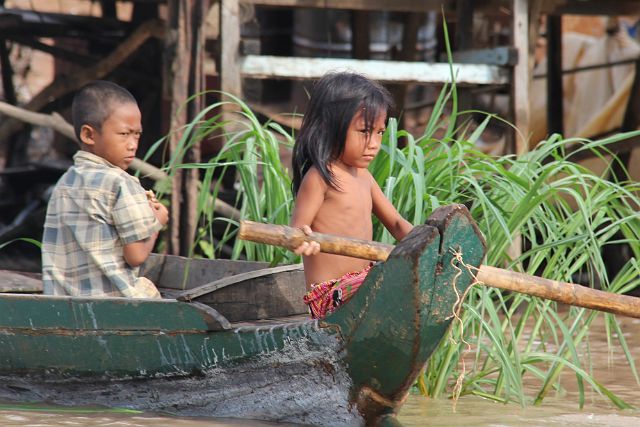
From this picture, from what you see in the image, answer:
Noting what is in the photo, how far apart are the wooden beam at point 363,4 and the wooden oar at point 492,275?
3334 millimetres

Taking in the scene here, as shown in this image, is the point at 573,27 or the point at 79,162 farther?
the point at 573,27

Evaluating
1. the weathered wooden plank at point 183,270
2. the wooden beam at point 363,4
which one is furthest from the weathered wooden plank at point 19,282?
the wooden beam at point 363,4

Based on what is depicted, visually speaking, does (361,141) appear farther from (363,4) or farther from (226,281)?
(363,4)

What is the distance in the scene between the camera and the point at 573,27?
12156 millimetres

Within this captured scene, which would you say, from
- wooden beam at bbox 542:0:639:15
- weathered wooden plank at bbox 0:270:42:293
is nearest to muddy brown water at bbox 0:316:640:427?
weathered wooden plank at bbox 0:270:42:293

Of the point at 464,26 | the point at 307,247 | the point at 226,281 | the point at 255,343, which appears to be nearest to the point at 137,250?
the point at 226,281

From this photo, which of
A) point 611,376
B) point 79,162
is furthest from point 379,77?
point 79,162

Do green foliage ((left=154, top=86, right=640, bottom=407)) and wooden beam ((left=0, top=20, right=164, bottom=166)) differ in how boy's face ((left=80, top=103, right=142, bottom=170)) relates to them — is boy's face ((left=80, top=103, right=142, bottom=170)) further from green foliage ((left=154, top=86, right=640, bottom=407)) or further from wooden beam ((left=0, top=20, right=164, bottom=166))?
wooden beam ((left=0, top=20, right=164, bottom=166))

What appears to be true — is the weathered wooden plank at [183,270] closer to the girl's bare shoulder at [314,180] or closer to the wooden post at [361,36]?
the girl's bare shoulder at [314,180]

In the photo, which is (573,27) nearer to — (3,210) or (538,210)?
(3,210)

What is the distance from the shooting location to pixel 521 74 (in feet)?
18.2

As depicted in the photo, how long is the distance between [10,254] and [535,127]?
14.0 ft

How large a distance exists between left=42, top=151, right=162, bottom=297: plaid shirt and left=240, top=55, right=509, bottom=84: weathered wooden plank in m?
1.98

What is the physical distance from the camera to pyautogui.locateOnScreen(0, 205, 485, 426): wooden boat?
2785mm
